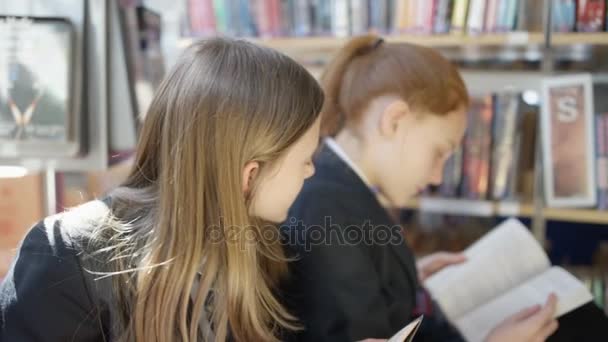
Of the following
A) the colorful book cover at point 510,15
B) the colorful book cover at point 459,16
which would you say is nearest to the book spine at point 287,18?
the colorful book cover at point 459,16

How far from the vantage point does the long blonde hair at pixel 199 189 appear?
708 millimetres

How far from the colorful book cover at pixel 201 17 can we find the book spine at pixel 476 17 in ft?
2.01

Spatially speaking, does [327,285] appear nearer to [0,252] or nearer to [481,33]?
[0,252]

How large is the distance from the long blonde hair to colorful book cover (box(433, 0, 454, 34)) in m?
0.67

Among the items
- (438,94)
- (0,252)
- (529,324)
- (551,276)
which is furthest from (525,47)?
(0,252)

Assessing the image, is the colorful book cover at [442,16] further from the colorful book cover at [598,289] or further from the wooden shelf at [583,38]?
the colorful book cover at [598,289]

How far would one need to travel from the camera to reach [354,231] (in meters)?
0.93

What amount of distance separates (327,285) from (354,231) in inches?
4.0

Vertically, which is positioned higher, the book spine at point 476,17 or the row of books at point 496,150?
the book spine at point 476,17

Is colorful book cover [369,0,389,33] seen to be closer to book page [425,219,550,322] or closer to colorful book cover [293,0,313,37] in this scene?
colorful book cover [293,0,313,37]

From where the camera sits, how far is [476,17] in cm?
130

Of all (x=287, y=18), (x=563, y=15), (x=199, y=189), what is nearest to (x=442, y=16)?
(x=563, y=15)

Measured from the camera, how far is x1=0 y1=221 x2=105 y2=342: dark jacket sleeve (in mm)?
670

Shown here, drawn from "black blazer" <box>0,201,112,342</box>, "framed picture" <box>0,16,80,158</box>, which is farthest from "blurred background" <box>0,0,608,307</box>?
"black blazer" <box>0,201,112,342</box>
